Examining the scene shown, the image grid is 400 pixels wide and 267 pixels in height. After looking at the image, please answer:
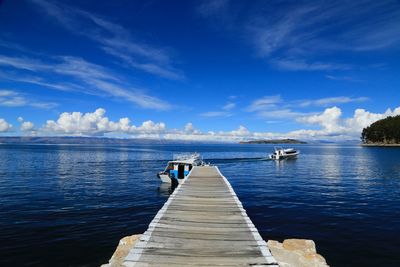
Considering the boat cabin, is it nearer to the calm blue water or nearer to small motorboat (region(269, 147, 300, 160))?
the calm blue water

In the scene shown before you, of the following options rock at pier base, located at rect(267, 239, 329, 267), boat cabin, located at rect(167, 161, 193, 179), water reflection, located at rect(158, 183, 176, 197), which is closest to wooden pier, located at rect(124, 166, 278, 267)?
rock at pier base, located at rect(267, 239, 329, 267)

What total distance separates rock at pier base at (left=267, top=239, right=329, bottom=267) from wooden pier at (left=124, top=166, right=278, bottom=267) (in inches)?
61.2

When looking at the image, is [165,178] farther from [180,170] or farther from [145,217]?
[145,217]

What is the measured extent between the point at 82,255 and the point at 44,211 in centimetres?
Answer: 1079

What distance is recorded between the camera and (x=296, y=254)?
11617 mm

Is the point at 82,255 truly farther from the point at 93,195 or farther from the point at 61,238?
the point at 93,195

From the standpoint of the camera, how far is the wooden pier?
819 cm

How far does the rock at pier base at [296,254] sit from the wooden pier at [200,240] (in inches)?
61.2

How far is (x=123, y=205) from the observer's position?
26.3 metres

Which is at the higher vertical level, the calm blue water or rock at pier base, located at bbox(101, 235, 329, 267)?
rock at pier base, located at bbox(101, 235, 329, 267)

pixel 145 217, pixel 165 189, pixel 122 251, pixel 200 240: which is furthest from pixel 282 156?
pixel 200 240

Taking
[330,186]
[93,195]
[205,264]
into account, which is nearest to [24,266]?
[205,264]

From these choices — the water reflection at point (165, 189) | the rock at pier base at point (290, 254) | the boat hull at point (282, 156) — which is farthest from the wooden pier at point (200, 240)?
the boat hull at point (282, 156)

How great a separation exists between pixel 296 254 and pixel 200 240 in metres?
4.44
